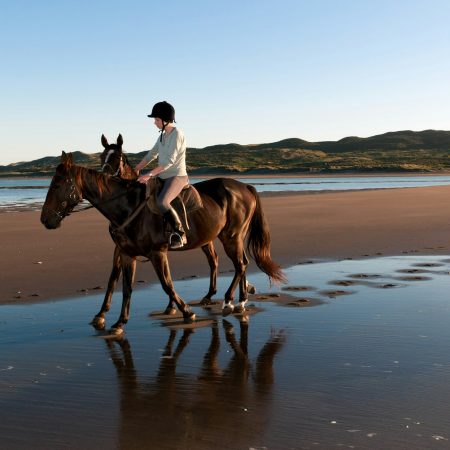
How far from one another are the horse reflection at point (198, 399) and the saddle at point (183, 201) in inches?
71.2

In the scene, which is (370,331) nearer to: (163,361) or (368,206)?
(163,361)

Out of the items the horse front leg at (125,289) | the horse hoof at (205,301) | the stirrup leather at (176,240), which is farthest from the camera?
the horse hoof at (205,301)

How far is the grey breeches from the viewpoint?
7670 millimetres

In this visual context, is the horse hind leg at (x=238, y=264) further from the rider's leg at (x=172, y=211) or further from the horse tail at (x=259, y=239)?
the rider's leg at (x=172, y=211)

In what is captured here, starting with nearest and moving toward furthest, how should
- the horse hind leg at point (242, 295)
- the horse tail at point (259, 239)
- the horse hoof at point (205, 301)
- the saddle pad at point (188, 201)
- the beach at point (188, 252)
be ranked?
the saddle pad at point (188, 201), the horse hind leg at point (242, 295), the horse hoof at point (205, 301), the horse tail at point (259, 239), the beach at point (188, 252)

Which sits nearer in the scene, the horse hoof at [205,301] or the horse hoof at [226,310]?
the horse hoof at [226,310]

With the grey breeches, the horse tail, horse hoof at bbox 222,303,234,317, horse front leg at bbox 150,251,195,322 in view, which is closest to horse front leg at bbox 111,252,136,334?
horse front leg at bbox 150,251,195,322

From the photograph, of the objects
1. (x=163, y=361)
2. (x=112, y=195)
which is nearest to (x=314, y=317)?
(x=163, y=361)

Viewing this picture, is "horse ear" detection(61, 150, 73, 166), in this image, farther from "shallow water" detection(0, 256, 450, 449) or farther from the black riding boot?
"shallow water" detection(0, 256, 450, 449)

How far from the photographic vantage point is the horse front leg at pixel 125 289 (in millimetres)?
7281

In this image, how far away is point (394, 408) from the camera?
464 centimetres

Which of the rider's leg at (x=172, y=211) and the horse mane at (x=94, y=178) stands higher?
the horse mane at (x=94, y=178)

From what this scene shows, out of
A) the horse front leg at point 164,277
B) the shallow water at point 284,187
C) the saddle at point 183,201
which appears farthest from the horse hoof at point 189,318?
the shallow water at point 284,187

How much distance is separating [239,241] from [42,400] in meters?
4.65
